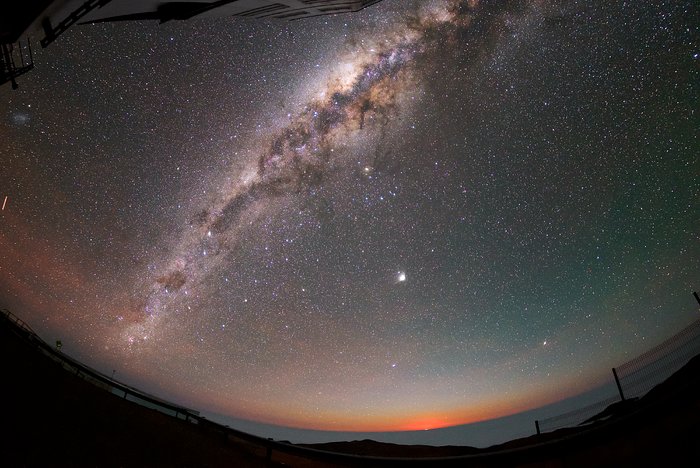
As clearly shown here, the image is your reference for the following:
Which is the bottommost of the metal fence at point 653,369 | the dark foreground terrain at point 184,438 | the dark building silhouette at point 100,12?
the dark foreground terrain at point 184,438

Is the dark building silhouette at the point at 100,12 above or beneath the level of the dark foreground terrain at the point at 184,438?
above

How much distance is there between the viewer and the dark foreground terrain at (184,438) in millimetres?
3068

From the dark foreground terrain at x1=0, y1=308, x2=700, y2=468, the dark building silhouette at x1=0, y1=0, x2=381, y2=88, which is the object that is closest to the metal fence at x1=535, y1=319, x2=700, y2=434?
the dark foreground terrain at x1=0, y1=308, x2=700, y2=468

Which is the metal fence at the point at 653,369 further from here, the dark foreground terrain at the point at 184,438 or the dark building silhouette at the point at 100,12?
the dark building silhouette at the point at 100,12

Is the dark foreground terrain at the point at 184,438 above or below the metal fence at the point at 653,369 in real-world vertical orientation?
below

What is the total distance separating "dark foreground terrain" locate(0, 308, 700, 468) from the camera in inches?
121

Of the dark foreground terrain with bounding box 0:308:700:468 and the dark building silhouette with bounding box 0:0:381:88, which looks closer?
the dark foreground terrain with bounding box 0:308:700:468

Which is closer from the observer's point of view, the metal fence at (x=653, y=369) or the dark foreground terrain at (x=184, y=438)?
the dark foreground terrain at (x=184, y=438)

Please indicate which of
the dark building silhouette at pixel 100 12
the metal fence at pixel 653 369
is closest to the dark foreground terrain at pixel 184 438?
the metal fence at pixel 653 369

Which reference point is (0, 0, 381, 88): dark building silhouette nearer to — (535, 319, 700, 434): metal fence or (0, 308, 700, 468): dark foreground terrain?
(0, 308, 700, 468): dark foreground terrain

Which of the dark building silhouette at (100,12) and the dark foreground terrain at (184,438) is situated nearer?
the dark foreground terrain at (184,438)

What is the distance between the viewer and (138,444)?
20.1ft

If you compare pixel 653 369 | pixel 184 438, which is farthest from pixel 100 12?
pixel 653 369

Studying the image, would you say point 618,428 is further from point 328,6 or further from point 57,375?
point 328,6
